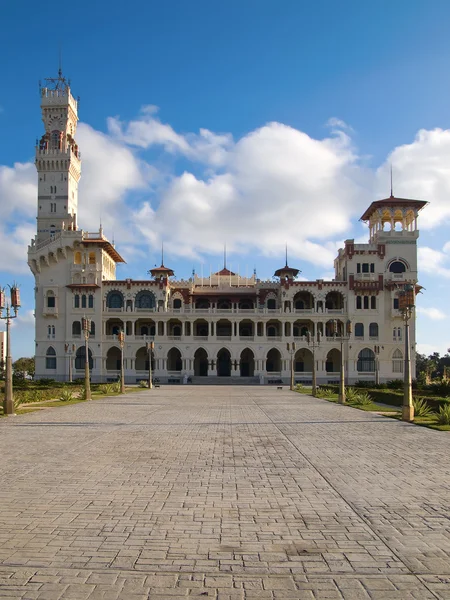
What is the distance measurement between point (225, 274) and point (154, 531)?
81.9m

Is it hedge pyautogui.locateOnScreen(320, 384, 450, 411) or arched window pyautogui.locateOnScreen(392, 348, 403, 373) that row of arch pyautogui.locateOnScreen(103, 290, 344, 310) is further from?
hedge pyautogui.locateOnScreen(320, 384, 450, 411)

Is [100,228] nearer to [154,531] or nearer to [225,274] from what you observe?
[225,274]

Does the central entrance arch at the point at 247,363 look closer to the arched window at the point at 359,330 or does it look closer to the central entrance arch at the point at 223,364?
the central entrance arch at the point at 223,364

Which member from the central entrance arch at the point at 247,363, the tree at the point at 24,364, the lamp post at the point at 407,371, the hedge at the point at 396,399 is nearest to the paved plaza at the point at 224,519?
the lamp post at the point at 407,371

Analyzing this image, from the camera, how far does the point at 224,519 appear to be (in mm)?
8250

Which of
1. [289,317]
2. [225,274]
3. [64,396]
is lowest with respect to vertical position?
[64,396]

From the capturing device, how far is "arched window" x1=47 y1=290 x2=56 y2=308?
79438 millimetres

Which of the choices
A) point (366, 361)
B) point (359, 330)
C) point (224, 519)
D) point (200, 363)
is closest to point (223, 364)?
point (200, 363)

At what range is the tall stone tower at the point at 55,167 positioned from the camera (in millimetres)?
82250

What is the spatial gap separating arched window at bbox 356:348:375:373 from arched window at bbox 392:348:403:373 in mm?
2636

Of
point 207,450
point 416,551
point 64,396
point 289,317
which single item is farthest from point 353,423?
point 289,317

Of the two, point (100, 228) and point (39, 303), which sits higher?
point (100, 228)

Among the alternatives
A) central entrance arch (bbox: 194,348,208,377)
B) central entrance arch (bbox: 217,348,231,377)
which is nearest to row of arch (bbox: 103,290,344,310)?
central entrance arch (bbox: 194,348,208,377)

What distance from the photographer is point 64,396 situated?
35062 mm
